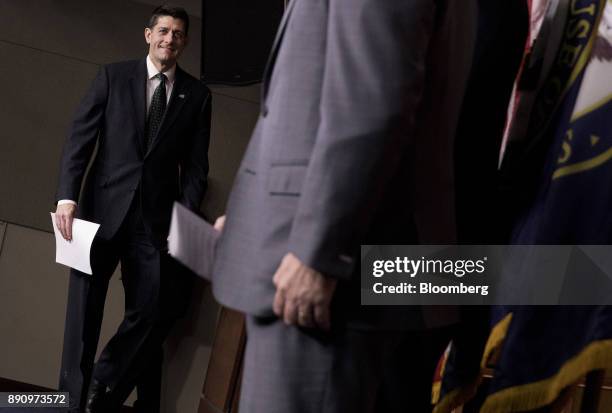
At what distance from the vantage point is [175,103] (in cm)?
318

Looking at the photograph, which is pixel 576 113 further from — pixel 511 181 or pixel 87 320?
pixel 87 320

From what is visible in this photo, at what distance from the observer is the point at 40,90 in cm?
360

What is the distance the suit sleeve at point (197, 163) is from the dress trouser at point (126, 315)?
20cm

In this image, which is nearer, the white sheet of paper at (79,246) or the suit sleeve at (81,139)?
the white sheet of paper at (79,246)

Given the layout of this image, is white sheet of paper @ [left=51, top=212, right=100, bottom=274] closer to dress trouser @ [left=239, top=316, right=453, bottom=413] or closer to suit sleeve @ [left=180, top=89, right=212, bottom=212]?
suit sleeve @ [left=180, top=89, right=212, bottom=212]

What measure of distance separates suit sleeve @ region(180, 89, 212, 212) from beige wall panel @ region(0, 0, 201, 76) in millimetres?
483

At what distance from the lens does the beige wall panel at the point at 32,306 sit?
358 cm

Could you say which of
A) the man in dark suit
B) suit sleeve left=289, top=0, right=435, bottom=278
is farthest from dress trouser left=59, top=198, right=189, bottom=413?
suit sleeve left=289, top=0, right=435, bottom=278

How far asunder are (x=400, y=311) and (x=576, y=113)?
1.91 ft

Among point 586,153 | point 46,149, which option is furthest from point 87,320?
point 586,153

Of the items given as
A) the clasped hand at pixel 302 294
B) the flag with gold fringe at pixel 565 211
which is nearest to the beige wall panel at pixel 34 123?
the flag with gold fringe at pixel 565 211

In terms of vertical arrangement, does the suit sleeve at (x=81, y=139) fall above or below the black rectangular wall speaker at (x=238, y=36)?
below

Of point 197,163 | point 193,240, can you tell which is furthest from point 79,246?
point 193,240

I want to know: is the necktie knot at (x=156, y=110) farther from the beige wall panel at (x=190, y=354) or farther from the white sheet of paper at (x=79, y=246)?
the beige wall panel at (x=190, y=354)
